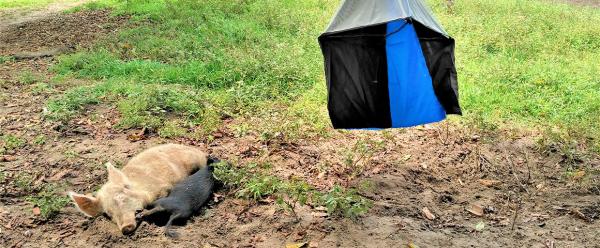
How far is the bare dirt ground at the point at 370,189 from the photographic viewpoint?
3760 millimetres

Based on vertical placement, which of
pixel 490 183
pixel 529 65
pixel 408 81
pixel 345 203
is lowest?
pixel 490 183

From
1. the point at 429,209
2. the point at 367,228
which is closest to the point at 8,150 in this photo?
the point at 367,228

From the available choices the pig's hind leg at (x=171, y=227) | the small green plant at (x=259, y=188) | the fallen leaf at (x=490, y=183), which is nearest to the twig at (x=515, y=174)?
the fallen leaf at (x=490, y=183)

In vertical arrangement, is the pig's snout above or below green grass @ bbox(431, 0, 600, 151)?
below

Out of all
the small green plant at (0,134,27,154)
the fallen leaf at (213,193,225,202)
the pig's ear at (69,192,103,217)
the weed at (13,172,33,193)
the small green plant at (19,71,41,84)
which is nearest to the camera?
the pig's ear at (69,192,103,217)

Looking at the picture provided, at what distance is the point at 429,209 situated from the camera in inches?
164

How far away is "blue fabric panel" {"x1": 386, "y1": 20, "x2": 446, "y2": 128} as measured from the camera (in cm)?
411

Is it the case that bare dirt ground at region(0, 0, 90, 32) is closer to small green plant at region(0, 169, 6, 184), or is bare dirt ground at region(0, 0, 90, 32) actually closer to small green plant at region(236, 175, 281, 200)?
small green plant at region(0, 169, 6, 184)

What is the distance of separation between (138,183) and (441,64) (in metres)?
2.58

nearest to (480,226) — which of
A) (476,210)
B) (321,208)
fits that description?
(476,210)

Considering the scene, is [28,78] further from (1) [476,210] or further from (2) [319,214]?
(1) [476,210]

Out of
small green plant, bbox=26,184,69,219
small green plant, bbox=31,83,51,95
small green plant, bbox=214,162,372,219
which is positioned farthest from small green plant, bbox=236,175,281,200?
small green plant, bbox=31,83,51,95

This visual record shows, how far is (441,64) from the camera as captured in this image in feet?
13.8

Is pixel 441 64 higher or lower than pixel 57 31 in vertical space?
higher
